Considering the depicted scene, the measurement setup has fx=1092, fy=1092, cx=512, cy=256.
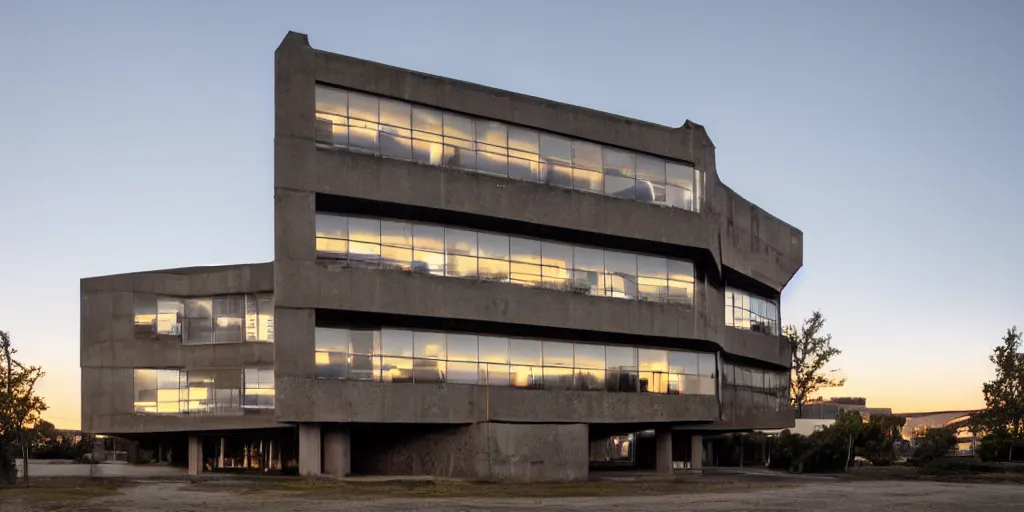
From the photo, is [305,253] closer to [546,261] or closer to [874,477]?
[546,261]

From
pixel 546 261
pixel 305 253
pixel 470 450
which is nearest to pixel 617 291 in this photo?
pixel 546 261

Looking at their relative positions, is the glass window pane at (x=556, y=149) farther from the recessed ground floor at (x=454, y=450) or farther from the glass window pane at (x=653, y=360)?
the recessed ground floor at (x=454, y=450)

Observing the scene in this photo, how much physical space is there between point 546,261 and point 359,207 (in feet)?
27.3

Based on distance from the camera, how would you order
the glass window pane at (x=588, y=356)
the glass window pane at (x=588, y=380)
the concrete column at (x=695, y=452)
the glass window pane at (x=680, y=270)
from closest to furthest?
1. the glass window pane at (x=588, y=380)
2. the glass window pane at (x=588, y=356)
3. the glass window pane at (x=680, y=270)
4. the concrete column at (x=695, y=452)

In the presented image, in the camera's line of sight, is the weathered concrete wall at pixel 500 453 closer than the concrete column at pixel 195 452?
Yes

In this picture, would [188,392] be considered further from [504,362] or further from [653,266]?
[653,266]

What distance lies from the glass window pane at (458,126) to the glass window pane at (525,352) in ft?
26.9

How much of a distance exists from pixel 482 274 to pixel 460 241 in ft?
4.99

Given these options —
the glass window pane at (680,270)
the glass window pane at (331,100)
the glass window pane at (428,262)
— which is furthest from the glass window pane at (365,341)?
the glass window pane at (680,270)

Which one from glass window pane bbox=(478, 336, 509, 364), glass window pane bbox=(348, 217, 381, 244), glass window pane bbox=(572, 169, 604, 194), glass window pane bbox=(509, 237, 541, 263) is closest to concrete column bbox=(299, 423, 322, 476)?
glass window pane bbox=(348, 217, 381, 244)

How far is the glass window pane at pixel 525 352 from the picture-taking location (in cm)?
4266

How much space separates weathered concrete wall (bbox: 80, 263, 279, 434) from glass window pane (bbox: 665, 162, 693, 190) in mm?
21518

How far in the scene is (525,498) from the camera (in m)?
31.4

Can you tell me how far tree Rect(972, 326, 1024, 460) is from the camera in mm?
64312
